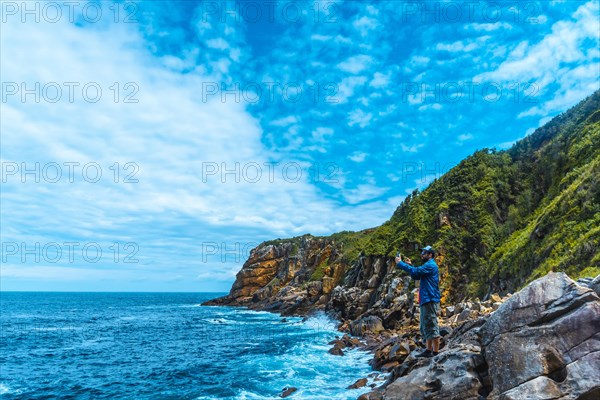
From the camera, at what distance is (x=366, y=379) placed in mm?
22688

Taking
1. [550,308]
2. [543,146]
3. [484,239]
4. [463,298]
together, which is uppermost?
[543,146]

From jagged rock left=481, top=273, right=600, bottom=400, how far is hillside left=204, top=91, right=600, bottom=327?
12374 millimetres

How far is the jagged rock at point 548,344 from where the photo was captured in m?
8.77

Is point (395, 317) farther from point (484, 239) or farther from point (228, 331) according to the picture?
point (228, 331)

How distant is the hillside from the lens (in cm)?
2714

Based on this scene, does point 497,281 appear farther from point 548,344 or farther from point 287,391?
point 548,344

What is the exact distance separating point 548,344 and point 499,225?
4474cm

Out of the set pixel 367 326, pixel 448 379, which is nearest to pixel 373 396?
pixel 448 379

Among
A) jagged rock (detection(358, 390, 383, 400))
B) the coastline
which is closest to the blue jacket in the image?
the coastline

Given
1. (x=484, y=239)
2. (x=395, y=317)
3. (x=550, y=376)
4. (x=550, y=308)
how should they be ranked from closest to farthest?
(x=550, y=376) < (x=550, y=308) < (x=395, y=317) < (x=484, y=239)

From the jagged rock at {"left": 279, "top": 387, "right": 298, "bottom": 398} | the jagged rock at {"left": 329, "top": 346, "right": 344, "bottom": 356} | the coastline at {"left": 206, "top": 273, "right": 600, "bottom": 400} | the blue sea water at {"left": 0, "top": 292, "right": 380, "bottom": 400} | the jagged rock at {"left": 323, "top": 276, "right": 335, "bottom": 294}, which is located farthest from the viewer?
the jagged rock at {"left": 323, "top": 276, "right": 335, "bottom": 294}

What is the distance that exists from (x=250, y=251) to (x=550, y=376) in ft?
419

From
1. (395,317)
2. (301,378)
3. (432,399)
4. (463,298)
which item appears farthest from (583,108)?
(432,399)

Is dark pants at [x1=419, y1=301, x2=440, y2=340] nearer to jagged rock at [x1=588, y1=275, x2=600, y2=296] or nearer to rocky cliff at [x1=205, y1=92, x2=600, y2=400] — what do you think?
rocky cliff at [x1=205, y1=92, x2=600, y2=400]
